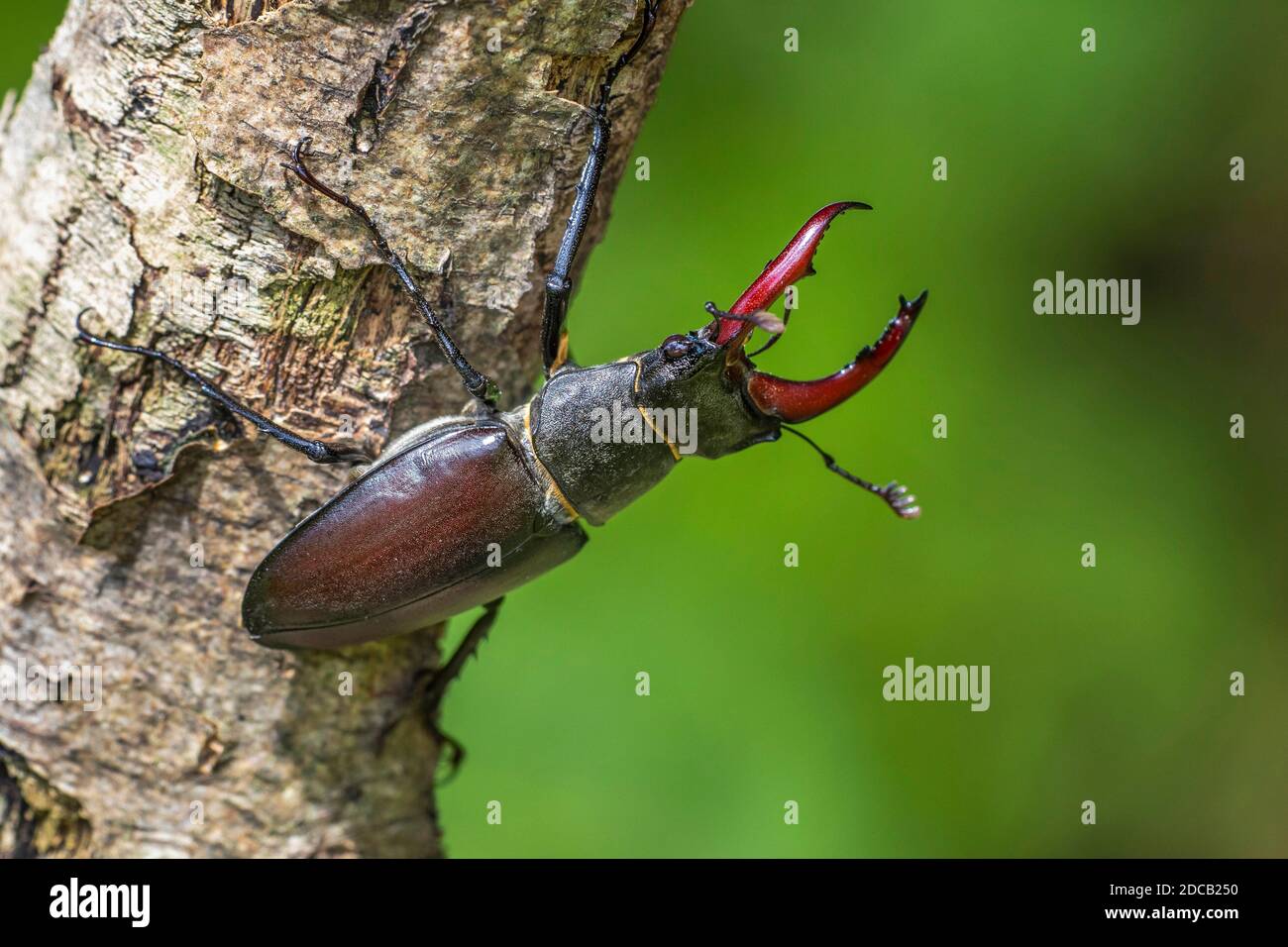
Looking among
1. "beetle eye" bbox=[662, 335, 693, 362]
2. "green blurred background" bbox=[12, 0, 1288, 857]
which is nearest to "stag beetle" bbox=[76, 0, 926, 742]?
"beetle eye" bbox=[662, 335, 693, 362]

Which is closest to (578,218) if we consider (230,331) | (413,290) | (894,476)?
(413,290)

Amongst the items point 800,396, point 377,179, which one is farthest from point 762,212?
point 377,179

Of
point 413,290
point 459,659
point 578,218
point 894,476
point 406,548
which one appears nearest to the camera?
point 413,290

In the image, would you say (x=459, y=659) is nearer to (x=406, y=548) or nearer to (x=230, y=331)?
(x=406, y=548)

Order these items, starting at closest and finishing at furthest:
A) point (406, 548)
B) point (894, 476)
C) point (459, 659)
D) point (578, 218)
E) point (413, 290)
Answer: point (413, 290) < point (578, 218) < point (406, 548) < point (459, 659) < point (894, 476)

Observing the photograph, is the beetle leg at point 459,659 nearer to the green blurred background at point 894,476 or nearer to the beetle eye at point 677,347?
the beetle eye at point 677,347
